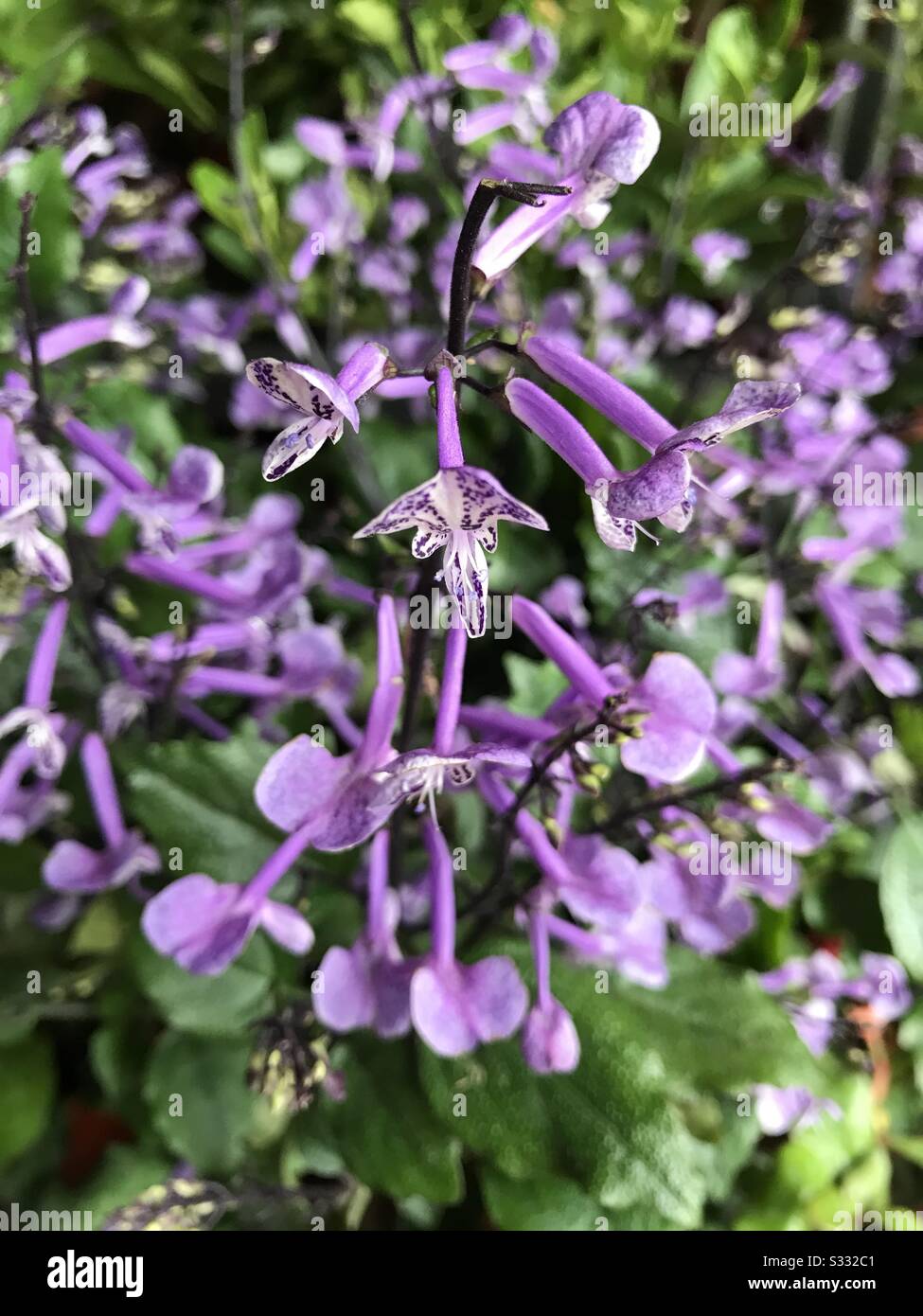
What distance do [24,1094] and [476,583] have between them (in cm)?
58

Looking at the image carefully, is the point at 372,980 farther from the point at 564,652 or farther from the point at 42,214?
the point at 42,214

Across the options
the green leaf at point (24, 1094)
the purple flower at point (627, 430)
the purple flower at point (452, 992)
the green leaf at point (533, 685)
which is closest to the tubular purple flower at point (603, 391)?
the purple flower at point (627, 430)

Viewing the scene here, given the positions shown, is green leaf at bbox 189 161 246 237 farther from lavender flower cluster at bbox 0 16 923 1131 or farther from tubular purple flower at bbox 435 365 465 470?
tubular purple flower at bbox 435 365 465 470

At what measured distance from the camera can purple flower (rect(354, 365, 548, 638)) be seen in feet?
0.93

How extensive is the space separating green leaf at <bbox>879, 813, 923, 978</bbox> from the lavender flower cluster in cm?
5

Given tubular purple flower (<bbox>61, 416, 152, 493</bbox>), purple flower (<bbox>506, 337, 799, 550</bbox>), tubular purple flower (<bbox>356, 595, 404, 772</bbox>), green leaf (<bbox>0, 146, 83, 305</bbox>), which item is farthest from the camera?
green leaf (<bbox>0, 146, 83, 305</bbox>)

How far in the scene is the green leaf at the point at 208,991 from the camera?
58cm

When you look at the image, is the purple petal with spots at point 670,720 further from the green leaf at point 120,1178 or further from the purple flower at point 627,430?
the green leaf at point 120,1178

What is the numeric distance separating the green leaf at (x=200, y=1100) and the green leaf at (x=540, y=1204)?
0.17 metres

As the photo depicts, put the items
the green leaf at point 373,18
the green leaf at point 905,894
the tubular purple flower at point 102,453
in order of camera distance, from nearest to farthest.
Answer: the tubular purple flower at point 102,453 → the green leaf at point 905,894 → the green leaf at point 373,18

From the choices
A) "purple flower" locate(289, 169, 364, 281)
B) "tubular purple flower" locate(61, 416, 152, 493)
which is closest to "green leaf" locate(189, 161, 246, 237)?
"purple flower" locate(289, 169, 364, 281)

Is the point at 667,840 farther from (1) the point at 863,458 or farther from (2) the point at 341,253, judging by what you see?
(2) the point at 341,253

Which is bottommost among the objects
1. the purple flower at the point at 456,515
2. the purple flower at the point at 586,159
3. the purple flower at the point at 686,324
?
the purple flower at the point at 456,515
